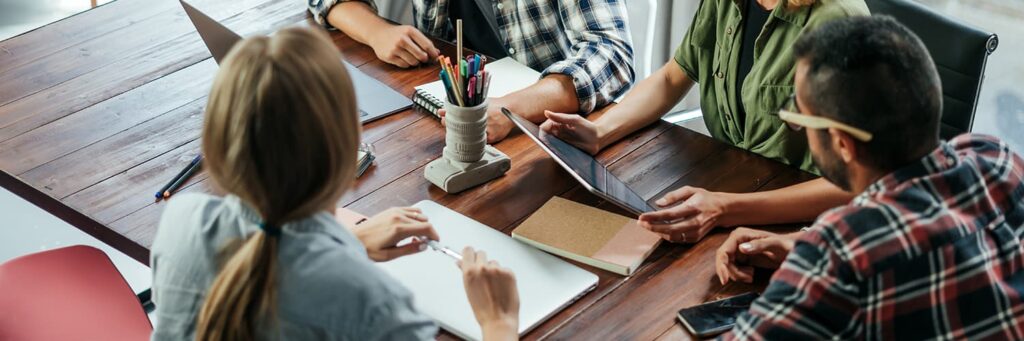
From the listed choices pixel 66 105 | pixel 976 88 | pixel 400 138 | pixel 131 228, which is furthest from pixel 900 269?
pixel 66 105

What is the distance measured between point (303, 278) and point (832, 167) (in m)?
0.63

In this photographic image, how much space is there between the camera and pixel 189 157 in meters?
1.84

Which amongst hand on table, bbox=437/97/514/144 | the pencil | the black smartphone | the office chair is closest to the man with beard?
the black smartphone

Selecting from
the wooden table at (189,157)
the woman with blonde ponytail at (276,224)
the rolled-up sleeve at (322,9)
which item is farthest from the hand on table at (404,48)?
the woman with blonde ponytail at (276,224)

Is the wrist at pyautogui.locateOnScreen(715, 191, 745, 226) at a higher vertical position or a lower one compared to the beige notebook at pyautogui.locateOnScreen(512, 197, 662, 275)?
higher

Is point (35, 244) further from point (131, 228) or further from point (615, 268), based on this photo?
point (615, 268)

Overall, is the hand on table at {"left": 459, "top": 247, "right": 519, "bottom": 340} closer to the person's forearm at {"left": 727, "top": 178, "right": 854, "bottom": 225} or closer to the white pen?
the white pen

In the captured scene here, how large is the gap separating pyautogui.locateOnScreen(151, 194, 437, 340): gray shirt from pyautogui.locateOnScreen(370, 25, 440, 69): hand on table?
39.9 inches

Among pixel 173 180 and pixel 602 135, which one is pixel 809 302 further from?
pixel 173 180

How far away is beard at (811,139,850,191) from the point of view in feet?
4.07

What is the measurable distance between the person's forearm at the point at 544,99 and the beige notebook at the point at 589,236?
1.06ft

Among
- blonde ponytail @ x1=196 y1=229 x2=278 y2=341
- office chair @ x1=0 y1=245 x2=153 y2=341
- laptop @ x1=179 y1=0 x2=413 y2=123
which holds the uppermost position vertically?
blonde ponytail @ x1=196 y1=229 x2=278 y2=341

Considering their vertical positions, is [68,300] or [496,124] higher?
[496,124]

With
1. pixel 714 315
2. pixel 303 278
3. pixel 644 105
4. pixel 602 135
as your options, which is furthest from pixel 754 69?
pixel 303 278
